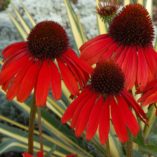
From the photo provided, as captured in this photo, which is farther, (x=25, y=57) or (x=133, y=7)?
(x=133, y=7)

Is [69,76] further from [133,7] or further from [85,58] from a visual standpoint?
[133,7]

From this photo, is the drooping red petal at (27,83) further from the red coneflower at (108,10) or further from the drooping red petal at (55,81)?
the red coneflower at (108,10)

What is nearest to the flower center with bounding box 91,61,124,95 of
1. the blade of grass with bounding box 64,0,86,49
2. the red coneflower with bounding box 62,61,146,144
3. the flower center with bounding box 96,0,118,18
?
the red coneflower with bounding box 62,61,146,144

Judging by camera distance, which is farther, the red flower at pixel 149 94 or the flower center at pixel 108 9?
the flower center at pixel 108 9

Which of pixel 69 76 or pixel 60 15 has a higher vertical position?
pixel 69 76

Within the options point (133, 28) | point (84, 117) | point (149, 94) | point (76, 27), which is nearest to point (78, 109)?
point (84, 117)

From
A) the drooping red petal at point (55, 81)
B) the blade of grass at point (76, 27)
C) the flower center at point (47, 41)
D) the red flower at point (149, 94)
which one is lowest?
the blade of grass at point (76, 27)

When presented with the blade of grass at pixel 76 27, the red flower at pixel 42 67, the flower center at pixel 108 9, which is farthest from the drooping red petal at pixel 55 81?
the blade of grass at pixel 76 27

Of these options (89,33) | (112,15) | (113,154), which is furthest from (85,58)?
(89,33)
